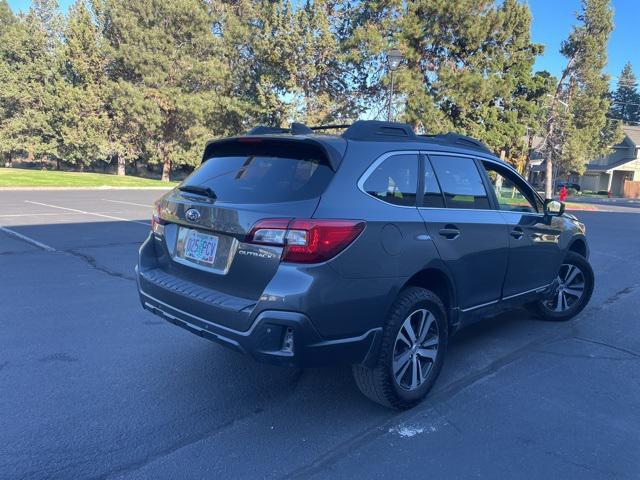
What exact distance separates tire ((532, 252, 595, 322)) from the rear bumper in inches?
127

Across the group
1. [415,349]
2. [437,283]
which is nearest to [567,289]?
[437,283]

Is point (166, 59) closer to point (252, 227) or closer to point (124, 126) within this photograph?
point (124, 126)

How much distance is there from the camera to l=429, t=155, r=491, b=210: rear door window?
3846 mm

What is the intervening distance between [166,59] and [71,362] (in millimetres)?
36425

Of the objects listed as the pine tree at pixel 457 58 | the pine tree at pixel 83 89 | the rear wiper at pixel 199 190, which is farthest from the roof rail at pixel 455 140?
the pine tree at pixel 83 89

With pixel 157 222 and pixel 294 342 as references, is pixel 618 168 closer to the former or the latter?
pixel 157 222

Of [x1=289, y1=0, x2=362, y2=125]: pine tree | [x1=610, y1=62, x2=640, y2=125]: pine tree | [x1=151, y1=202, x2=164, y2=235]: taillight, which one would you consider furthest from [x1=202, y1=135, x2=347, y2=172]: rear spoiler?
[x1=610, y1=62, x2=640, y2=125]: pine tree

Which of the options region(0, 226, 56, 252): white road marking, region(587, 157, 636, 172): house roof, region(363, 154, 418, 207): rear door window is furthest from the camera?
region(587, 157, 636, 172): house roof

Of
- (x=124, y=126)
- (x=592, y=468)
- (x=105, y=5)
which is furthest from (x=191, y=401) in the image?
(x=105, y=5)

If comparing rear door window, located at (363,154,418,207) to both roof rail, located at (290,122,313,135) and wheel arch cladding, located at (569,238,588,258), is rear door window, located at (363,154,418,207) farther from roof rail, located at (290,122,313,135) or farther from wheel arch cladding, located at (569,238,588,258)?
wheel arch cladding, located at (569,238,588,258)

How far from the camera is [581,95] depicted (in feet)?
110

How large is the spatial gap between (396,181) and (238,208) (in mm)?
1094

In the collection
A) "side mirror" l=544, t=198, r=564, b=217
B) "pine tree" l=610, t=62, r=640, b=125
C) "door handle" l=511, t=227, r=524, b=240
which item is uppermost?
"pine tree" l=610, t=62, r=640, b=125

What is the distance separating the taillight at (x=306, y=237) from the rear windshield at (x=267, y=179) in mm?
194
